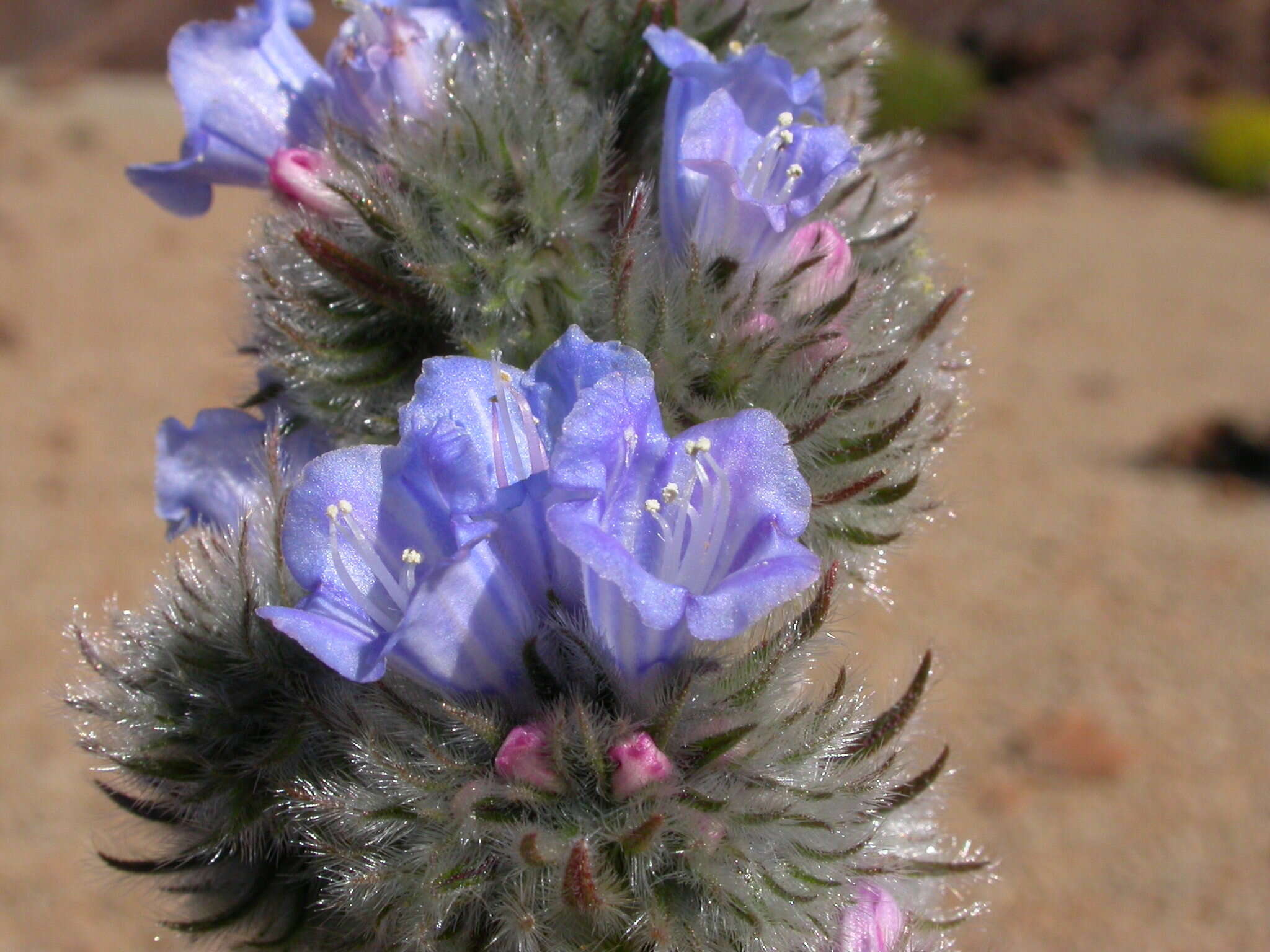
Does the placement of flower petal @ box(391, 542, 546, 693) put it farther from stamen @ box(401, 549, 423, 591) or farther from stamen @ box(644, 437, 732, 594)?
stamen @ box(644, 437, 732, 594)

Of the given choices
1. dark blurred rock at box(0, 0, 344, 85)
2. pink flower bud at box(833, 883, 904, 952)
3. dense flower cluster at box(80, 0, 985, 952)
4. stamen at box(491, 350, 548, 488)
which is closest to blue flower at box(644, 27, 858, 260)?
dense flower cluster at box(80, 0, 985, 952)

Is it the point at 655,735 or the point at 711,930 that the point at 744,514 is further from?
the point at 711,930

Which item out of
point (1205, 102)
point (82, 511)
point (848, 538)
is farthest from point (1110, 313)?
point (848, 538)

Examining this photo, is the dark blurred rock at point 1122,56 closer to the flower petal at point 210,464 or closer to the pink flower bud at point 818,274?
the pink flower bud at point 818,274

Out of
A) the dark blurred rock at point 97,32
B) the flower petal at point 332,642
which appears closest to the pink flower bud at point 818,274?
the flower petal at point 332,642

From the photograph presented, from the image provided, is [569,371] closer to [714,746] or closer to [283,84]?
[714,746]
